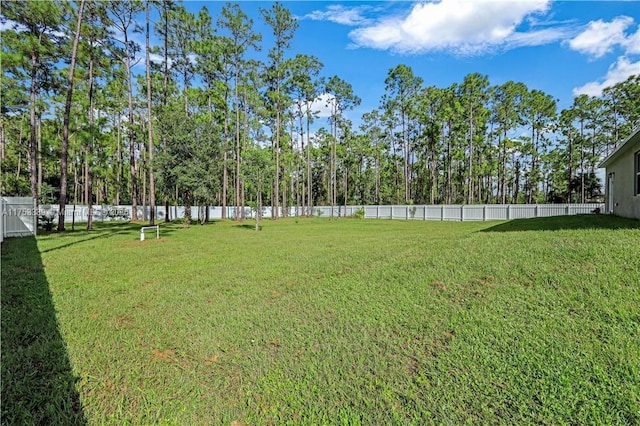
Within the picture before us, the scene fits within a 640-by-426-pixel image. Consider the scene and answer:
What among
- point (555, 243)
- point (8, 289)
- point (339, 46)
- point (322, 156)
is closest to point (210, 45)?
point (339, 46)

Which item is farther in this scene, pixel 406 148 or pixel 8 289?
pixel 406 148

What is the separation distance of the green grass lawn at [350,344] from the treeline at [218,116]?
38.7ft

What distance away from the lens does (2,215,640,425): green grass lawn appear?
2.03m

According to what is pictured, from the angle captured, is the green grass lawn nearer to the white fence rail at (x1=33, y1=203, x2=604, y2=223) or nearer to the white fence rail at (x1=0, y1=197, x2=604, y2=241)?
the white fence rail at (x1=0, y1=197, x2=604, y2=241)

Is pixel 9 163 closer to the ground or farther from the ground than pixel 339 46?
closer to the ground

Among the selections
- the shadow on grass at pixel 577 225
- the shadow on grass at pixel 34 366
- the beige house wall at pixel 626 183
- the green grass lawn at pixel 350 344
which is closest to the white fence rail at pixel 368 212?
the beige house wall at pixel 626 183

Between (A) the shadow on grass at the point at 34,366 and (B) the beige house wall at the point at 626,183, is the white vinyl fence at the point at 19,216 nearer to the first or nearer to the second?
(A) the shadow on grass at the point at 34,366

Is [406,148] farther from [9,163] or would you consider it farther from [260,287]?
[9,163]

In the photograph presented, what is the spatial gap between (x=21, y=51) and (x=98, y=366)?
1736 centimetres

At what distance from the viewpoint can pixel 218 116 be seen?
2475cm

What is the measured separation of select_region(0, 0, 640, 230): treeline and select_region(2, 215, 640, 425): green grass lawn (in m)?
11.8

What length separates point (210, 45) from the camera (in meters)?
22.0

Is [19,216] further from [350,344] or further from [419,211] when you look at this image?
[419,211]

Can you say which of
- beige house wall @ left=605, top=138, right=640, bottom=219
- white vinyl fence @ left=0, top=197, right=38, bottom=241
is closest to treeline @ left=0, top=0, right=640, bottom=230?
white vinyl fence @ left=0, top=197, right=38, bottom=241
